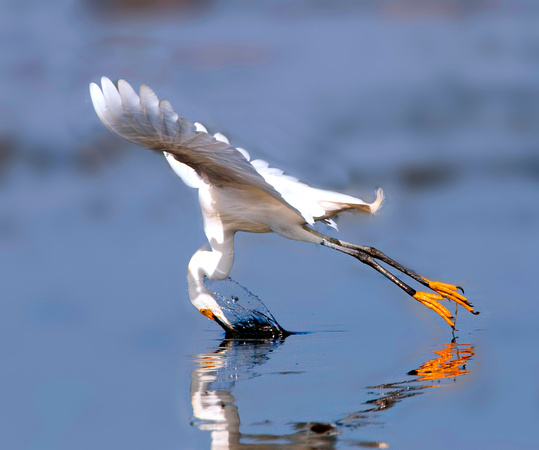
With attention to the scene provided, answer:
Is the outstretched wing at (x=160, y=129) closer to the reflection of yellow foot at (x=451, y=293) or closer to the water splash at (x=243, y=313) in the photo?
the water splash at (x=243, y=313)

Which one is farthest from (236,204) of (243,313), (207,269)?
(243,313)

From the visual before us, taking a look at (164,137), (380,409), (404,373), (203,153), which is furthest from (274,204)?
(380,409)

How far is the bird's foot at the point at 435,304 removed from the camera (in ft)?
22.0

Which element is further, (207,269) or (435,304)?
(207,269)

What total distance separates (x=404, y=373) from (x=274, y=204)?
84.0 inches

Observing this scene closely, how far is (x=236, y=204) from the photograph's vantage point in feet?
Answer: 22.7

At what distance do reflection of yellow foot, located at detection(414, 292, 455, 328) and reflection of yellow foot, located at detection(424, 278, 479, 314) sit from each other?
51 millimetres

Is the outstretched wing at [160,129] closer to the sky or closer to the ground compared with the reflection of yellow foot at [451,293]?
closer to the sky

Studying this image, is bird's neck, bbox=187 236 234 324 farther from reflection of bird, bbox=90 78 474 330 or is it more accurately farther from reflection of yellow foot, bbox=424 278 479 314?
reflection of yellow foot, bbox=424 278 479 314

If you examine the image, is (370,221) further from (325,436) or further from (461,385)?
(325,436)

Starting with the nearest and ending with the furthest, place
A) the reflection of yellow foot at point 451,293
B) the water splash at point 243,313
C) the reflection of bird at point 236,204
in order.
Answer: the reflection of bird at point 236,204 < the reflection of yellow foot at point 451,293 < the water splash at point 243,313

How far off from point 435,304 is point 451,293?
7.0 inches

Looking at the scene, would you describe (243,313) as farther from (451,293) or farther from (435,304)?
(451,293)

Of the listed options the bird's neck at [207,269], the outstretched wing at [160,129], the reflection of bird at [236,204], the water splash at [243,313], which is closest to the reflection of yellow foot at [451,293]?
the reflection of bird at [236,204]
